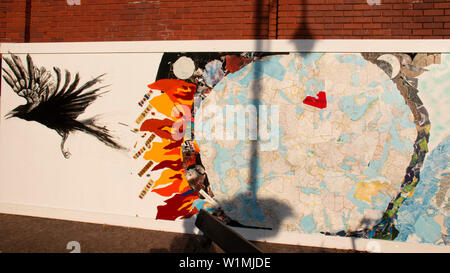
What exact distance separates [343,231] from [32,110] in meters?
6.00

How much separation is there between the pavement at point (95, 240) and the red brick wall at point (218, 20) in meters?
3.54

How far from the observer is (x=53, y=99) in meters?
4.53

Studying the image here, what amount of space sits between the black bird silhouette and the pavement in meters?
1.34

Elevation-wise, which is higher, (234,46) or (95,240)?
(234,46)

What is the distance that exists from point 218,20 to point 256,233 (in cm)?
384

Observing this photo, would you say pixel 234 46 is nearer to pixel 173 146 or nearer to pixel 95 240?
pixel 173 146

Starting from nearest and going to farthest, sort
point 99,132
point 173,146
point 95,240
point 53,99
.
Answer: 1. point 95,240
2. point 173,146
3. point 99,132
4. point 53,99

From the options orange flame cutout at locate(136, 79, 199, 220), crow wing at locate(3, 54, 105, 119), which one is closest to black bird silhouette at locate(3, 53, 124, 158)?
crow wing at locate(3, 54, 105, 119)

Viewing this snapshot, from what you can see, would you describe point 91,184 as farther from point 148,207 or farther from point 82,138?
point 148,207

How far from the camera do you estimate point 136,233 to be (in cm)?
409

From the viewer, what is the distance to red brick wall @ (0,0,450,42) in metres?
4.02

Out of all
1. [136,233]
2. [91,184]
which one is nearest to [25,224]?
[91,184]

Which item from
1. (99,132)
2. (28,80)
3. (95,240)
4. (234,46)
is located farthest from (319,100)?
(28,80)

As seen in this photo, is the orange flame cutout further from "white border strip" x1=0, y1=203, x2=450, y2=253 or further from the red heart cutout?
the red heart cutout
